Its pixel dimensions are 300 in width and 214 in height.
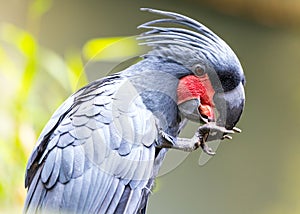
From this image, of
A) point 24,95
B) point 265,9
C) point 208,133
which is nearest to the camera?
point 208,133

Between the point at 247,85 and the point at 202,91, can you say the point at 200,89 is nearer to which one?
the point at 202,91

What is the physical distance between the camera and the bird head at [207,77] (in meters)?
0.85

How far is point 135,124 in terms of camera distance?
84cm

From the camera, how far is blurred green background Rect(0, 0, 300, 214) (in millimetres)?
2070

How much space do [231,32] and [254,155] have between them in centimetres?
48

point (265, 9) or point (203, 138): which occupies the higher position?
point (265, 9)

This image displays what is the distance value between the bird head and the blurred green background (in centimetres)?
96

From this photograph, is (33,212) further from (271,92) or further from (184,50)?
(271,92)

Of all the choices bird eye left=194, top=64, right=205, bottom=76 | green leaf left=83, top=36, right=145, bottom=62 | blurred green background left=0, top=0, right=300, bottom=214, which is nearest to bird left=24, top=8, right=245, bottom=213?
bird eye left=194, top=64, right=205, bottom=76

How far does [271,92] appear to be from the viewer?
2.44 meters

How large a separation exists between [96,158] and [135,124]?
7 centimetres

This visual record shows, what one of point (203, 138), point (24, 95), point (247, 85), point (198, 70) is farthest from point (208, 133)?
point (247, 85)

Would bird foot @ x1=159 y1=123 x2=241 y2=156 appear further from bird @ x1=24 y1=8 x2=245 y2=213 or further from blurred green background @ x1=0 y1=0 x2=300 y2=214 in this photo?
blurred green background @ x1=0 y1=0 x2=300 y2=214


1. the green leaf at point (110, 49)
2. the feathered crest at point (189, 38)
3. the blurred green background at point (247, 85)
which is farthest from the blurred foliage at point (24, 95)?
the blurred green background at point (247, 85)
